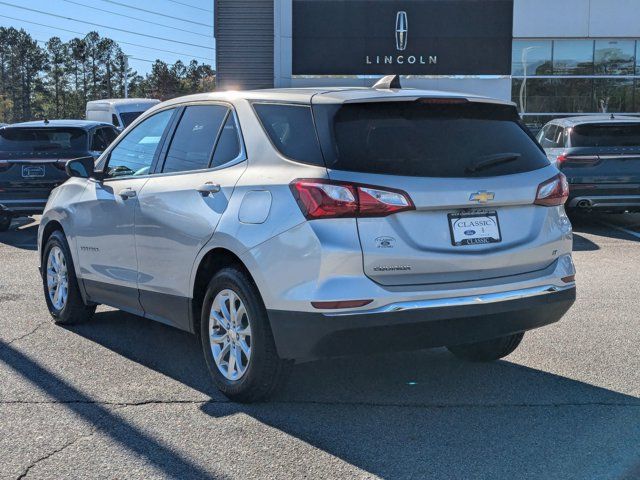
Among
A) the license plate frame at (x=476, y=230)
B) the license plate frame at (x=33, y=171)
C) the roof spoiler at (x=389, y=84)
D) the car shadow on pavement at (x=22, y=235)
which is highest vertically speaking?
the roof spoiler at (x=389, y=84)

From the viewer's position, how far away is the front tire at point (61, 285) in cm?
656

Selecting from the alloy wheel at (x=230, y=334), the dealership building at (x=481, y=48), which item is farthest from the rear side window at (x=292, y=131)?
the dealership building at (x=481, y=48)

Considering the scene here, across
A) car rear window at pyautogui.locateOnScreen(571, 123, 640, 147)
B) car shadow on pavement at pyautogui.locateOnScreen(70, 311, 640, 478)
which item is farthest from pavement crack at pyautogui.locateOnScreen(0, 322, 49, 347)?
car rear window at pyautogui.locateOnScreen(571, 123, 640, 147)

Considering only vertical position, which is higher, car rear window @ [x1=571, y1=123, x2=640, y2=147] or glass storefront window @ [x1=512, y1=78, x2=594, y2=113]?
glass storefront window @ [x1=512, y1=78, x2=594, y2=113]

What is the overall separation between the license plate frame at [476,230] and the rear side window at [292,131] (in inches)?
30.5

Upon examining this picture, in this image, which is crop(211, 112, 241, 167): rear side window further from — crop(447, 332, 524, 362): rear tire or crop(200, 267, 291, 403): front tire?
crop(447, 332, 524, 362): rear tire

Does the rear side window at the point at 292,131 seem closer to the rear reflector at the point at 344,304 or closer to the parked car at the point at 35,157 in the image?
the rear reflector at the point at 344,304

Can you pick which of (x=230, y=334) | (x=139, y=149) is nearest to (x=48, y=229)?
(x=139, y=149)

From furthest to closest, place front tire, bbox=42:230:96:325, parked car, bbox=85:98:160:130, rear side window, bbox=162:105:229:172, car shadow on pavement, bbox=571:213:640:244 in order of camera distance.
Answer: parked car, bbox=85:98:160:130
car shadow on pavement, bbox=571:213:640:244
front tire, bbox=42:230:96:325
rear side window, bbox=162:105:229:172

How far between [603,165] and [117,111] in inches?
601

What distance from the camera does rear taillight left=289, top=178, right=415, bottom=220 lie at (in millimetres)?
4121

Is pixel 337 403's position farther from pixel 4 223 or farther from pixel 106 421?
pixel 4 223

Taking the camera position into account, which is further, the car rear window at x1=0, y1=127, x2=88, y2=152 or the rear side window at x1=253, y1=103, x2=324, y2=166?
the car rear window at x1=0, y1=127, x2=88, y2=152

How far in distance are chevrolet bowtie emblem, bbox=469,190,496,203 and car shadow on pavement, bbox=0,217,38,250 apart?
8.58 metres
